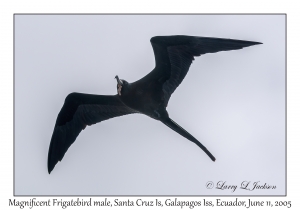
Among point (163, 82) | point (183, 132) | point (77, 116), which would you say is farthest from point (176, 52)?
point (77, 116)

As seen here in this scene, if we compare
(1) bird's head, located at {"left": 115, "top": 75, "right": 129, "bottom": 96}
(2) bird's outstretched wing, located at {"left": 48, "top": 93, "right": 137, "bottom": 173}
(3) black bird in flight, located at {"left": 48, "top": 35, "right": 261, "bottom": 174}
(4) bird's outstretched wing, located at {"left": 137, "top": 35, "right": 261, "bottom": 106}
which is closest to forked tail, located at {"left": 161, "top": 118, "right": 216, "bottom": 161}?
(3) black bird in flight, located at {"left": 48, "top": 35, "right": 261, "bottom": 174}

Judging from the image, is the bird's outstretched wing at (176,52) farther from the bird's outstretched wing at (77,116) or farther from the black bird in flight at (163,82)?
the bird's outstretched wing at (77,116)

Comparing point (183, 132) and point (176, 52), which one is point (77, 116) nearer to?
point (183, 132)
